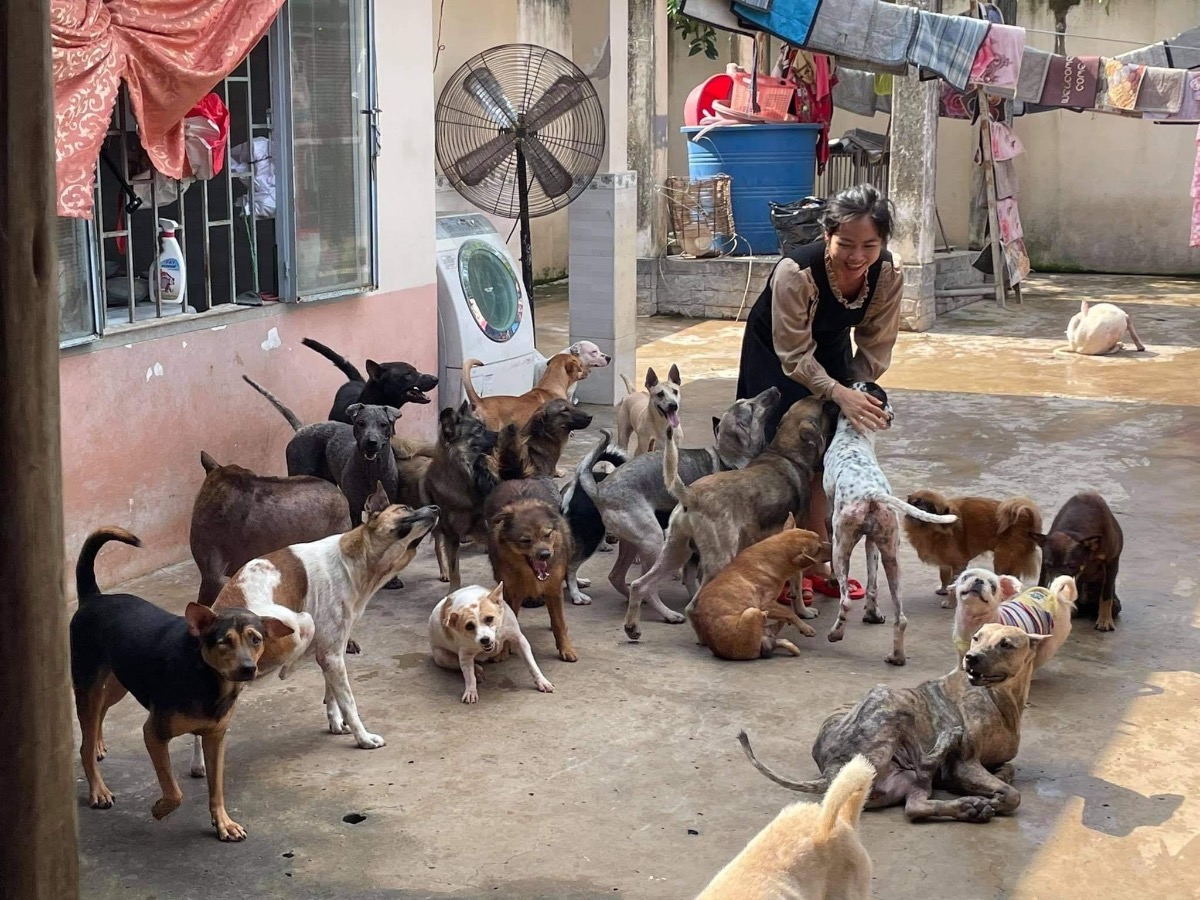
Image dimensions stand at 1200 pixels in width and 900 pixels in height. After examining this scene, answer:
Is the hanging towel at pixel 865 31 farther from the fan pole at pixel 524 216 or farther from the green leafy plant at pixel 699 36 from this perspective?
the green leafy plant at pixel 699 36

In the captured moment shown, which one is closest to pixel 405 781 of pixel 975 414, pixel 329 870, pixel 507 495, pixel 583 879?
pixel 329 870

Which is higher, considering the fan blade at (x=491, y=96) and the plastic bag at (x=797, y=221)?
the fan blade at (x=491, y=96)

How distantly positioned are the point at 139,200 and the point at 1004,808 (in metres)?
4.31

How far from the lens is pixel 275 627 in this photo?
3645mm

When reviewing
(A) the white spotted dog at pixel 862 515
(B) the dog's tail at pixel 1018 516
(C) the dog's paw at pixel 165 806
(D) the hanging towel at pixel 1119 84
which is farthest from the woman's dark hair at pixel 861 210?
(D) the hanging towel at pixel 1119 84

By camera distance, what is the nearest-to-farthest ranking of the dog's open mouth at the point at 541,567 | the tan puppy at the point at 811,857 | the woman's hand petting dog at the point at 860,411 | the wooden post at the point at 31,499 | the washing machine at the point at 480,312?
the wooden post at the point at 31,499
the tan puppy at the point at 811,857
the dog's open mouth at the point at 541,567
the woman's hand petting dog at the point at 860,411
the washing machine at the point at 480,312

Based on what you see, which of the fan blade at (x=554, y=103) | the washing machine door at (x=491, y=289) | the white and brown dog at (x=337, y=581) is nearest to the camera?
the white and brown dog at (x=337, y=581)

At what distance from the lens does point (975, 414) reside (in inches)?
367

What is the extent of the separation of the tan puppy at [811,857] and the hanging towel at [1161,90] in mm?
11669

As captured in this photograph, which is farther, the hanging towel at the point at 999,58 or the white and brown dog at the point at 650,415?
the hanging towel at the point at 999,58

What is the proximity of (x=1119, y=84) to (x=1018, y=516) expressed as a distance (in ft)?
28.7

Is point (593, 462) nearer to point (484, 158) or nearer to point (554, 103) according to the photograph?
point (484, 158)

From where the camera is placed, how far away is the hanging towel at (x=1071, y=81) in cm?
1273

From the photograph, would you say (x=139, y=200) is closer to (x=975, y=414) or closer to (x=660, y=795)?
(x=660, y=795)
